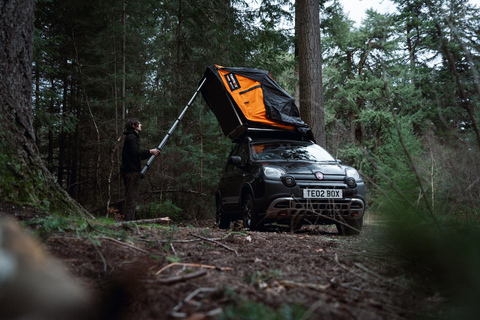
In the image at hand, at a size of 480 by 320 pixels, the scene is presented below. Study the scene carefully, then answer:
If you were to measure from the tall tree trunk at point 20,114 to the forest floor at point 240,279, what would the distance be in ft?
2.09

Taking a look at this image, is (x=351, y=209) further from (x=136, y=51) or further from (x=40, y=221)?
(x=136, y=51)

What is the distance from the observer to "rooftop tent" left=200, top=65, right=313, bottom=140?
24.4 feet

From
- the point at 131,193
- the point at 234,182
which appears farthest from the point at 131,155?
the point at 234,182

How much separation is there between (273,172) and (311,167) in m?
0.72

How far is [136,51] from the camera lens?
1367cm

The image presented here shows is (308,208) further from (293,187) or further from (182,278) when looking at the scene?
(182,278)

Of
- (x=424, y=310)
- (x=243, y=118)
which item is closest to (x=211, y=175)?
(x=243, y=118)

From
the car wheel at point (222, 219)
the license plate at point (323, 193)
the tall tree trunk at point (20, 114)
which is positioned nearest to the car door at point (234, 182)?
the car wheel at point (222, 219)

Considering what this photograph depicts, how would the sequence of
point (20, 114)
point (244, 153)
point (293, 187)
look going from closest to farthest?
point (20, 114) → point (293, 187) → point (244, 153)

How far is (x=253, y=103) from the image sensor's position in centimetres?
752

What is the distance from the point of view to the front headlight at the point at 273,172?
571 cm

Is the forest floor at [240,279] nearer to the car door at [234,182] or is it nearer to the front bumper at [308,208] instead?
the front bumper at [308,208]

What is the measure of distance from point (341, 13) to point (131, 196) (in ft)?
34.6

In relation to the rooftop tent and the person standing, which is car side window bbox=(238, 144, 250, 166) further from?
the person standing
